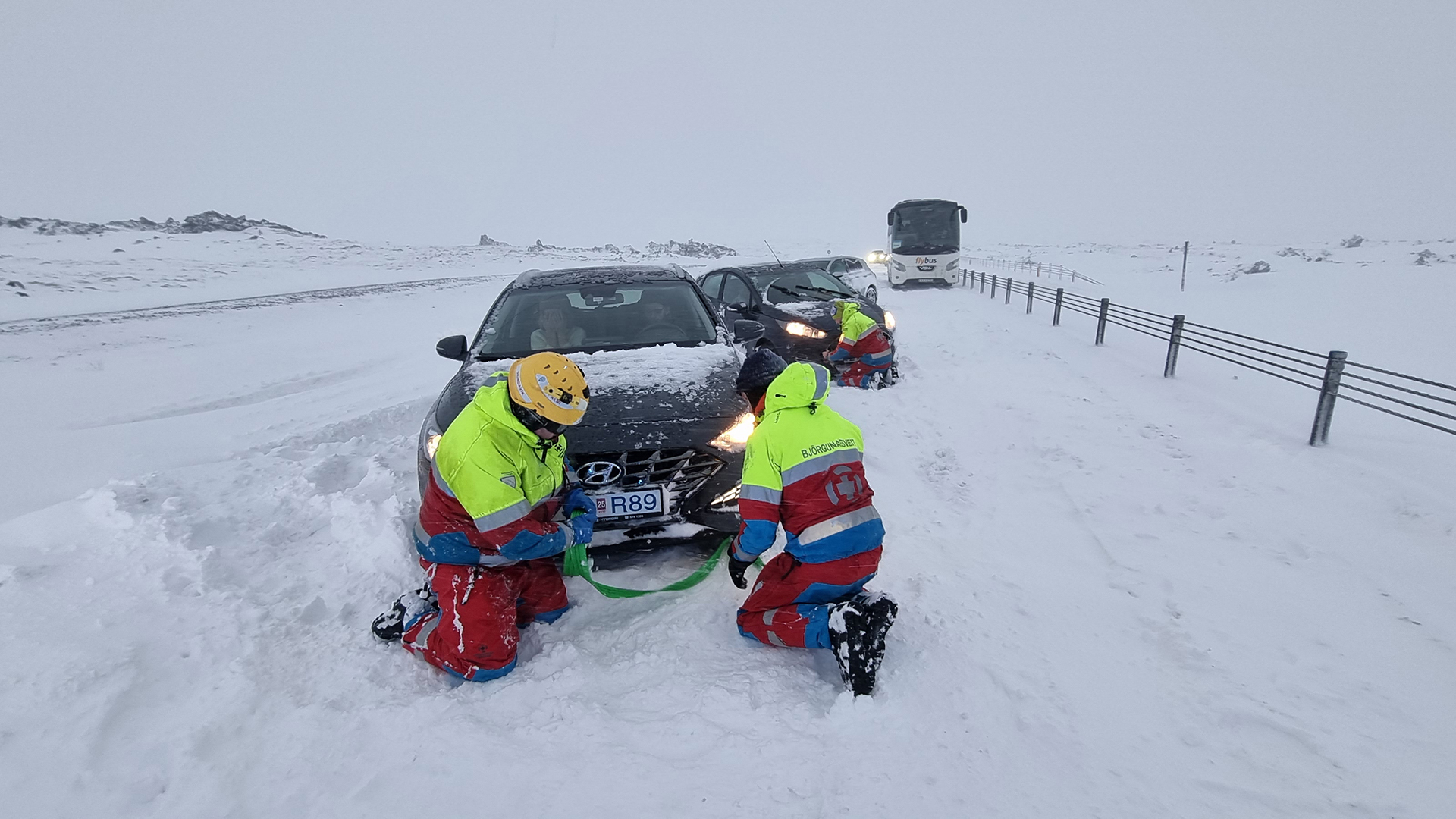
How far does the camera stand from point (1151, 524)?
4.18 meters

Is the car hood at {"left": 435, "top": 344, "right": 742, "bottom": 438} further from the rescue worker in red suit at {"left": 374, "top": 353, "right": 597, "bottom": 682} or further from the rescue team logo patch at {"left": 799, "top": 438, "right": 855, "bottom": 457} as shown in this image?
the rescue team logo patch at {"left": 799, "top": 438, "right": 855, "bottom": 457}

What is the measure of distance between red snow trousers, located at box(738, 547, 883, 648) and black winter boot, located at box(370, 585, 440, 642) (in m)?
1.45

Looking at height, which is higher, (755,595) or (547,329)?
(547,329)

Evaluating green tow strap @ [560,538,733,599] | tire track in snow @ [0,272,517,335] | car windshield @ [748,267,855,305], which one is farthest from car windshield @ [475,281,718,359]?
tire track in snow @ [0,272,517,335]

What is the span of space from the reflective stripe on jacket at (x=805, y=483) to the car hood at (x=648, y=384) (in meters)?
0.70

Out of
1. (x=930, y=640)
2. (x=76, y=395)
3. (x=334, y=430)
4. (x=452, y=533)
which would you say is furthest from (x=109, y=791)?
(x=76, y=395)

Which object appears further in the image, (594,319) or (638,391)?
(594,319)

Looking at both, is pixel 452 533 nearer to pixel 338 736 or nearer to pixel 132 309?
pixel 338 736

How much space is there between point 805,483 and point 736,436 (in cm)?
73

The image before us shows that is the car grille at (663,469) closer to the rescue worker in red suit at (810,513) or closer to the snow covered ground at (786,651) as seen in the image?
the rescue worker in red suit at (810,513)

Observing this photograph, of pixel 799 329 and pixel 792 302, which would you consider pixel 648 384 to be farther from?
pixel 792 302

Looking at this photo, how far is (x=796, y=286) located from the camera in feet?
31.6

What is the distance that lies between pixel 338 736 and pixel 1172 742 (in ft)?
10.0

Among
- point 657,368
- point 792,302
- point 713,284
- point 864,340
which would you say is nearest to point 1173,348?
point 864,340
